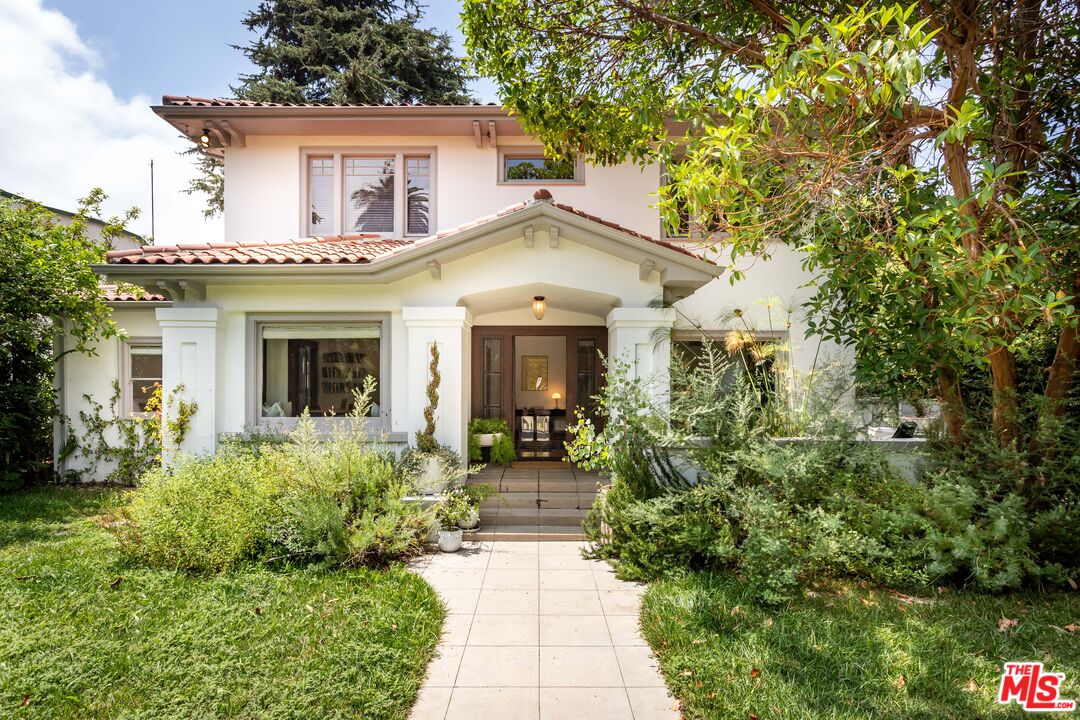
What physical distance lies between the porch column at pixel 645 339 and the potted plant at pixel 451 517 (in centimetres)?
289

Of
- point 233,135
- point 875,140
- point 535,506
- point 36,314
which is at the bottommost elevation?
point 535,506

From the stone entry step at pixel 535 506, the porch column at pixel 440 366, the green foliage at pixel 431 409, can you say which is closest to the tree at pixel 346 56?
the porch column at pixel 440 366

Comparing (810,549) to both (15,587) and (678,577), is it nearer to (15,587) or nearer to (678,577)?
(678,577)

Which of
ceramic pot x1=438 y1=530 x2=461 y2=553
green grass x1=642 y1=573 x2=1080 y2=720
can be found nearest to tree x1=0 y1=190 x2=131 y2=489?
ceramic pot x1=438 y1=530 x2=461 y2=553

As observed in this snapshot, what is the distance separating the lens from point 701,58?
6441mm

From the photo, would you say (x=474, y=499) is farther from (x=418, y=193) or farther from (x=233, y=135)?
(x=233, y=135)

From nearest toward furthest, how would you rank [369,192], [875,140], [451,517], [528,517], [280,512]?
[875,140], [280,512], [451,517], [528,517], [369,192]

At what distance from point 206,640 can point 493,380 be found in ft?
20.4

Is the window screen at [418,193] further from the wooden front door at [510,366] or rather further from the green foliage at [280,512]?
the green foliage at [280,512]

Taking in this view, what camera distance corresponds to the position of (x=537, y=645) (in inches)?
174

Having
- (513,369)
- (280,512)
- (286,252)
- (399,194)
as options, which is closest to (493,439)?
(513,369)

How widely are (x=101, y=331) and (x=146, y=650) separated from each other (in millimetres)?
7838

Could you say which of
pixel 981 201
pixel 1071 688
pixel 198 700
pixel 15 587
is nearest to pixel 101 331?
pixel 15 587

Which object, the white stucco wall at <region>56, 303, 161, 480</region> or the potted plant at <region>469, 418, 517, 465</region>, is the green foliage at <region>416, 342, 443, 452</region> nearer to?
the potted plant at <region>469, 418, 517, 465</region>
